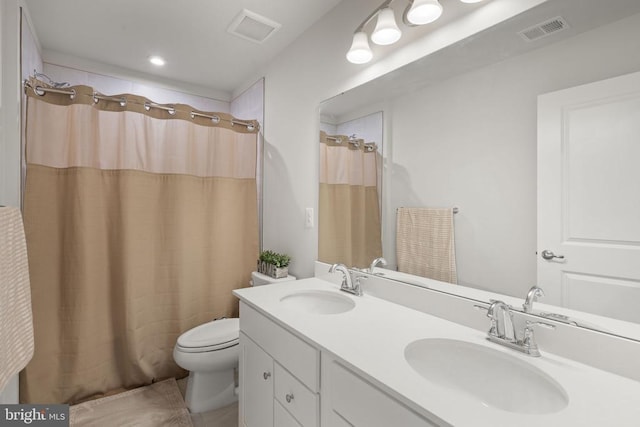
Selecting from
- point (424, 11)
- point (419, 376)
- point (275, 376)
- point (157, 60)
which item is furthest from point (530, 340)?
point (157, 60)

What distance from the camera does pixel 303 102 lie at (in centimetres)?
204

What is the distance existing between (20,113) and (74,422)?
1.71 metres

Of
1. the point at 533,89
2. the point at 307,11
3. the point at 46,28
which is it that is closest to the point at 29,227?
the point at 46,28

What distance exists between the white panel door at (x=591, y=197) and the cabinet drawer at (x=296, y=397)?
2.73ft

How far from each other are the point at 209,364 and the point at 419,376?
1408 millimetres

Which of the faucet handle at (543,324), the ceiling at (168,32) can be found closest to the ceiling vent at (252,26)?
the ceiling at (168,32)

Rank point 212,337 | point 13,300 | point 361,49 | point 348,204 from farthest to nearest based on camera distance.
→ 1. point 212,337
2. point 348,204
3. point 361,49
4. point 13,300

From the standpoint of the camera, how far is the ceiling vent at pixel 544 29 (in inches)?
36.0

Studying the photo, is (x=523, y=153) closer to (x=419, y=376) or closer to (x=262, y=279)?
(x=419, y=376)

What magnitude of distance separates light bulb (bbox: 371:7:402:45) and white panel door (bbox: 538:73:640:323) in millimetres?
648

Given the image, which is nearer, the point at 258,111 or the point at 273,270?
the point at 273,270

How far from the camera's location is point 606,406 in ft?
2.14

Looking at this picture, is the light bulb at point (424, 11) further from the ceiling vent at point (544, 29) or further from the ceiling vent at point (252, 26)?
the ceiling vent at point (252, 26)

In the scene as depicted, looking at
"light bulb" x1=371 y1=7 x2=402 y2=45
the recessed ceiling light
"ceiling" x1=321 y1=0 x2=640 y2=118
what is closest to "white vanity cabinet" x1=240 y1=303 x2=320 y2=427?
"ceiling" x1=321 y1=0 x2=640 y2=118
